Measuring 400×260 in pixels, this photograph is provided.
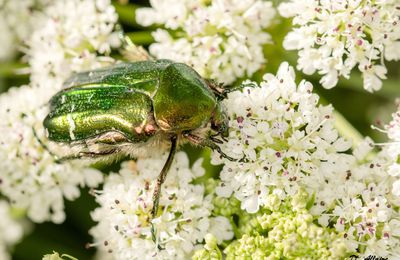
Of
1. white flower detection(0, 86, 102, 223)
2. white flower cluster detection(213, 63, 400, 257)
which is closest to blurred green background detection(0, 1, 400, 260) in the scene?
white flower detection(0, 86, 102, 223)

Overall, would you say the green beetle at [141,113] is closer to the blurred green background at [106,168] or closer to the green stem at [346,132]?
the green stem at [346,132]

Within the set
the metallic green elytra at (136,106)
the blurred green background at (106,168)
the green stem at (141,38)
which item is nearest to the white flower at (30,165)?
the metallic green elytra at (136,106)

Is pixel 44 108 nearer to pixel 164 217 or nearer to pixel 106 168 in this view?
pixel 106 168

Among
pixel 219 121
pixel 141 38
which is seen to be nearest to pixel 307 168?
pixel 219 121

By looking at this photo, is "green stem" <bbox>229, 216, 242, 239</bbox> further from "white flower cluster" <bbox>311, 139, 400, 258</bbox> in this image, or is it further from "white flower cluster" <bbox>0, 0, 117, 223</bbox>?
"white flower cluster" <bbox>0, 0, 117, 223</bbox>

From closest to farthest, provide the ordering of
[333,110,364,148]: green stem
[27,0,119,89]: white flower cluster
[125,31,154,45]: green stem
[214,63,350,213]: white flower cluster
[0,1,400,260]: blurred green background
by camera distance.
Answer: [214,63,350,213]: white flower cluster, [333,110,364,148]: green stem, [27,0,119,89]: white flower cluster, [125,31,154,45]: green stem, [0,1,400,260]: blurred green background

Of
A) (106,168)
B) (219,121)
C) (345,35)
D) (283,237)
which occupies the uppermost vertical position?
(345,35)
